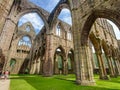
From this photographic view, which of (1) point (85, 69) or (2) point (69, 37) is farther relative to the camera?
(2) point (69, 37)

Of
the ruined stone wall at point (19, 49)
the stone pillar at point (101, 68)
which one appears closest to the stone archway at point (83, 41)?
the stone pillar at point (101, 68)

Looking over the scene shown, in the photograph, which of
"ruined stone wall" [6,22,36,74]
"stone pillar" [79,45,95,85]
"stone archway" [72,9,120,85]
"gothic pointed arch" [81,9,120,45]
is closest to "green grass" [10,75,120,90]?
"stone pillar" [79,45,95,85]

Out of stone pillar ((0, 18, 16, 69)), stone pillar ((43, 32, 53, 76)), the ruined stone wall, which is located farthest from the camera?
the ruined stone wall

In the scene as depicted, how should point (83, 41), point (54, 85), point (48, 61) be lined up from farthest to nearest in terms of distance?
point (48, 61) < point (83, 41) < point (54, 85)

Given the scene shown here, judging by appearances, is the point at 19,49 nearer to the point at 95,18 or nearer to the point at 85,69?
the point at 85,69

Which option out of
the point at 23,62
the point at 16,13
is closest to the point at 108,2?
the point at 16,13

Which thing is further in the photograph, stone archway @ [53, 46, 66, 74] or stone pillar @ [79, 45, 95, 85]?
stone archway @ [53, 46, 66, 74]

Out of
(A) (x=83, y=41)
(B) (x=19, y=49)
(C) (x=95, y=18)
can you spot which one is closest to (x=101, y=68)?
(A) (x=83, y=41)

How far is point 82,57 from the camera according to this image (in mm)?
7223

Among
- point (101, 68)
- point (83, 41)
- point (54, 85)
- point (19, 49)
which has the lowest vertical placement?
point (54, 85)

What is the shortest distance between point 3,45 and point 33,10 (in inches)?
313

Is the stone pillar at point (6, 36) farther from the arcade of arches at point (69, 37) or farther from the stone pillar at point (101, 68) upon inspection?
the stone pillar at point (101, 68)

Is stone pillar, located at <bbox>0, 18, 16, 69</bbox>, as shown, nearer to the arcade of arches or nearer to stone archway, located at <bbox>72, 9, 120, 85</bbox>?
the arcade of arches

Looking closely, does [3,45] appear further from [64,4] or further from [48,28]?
[64,4]
